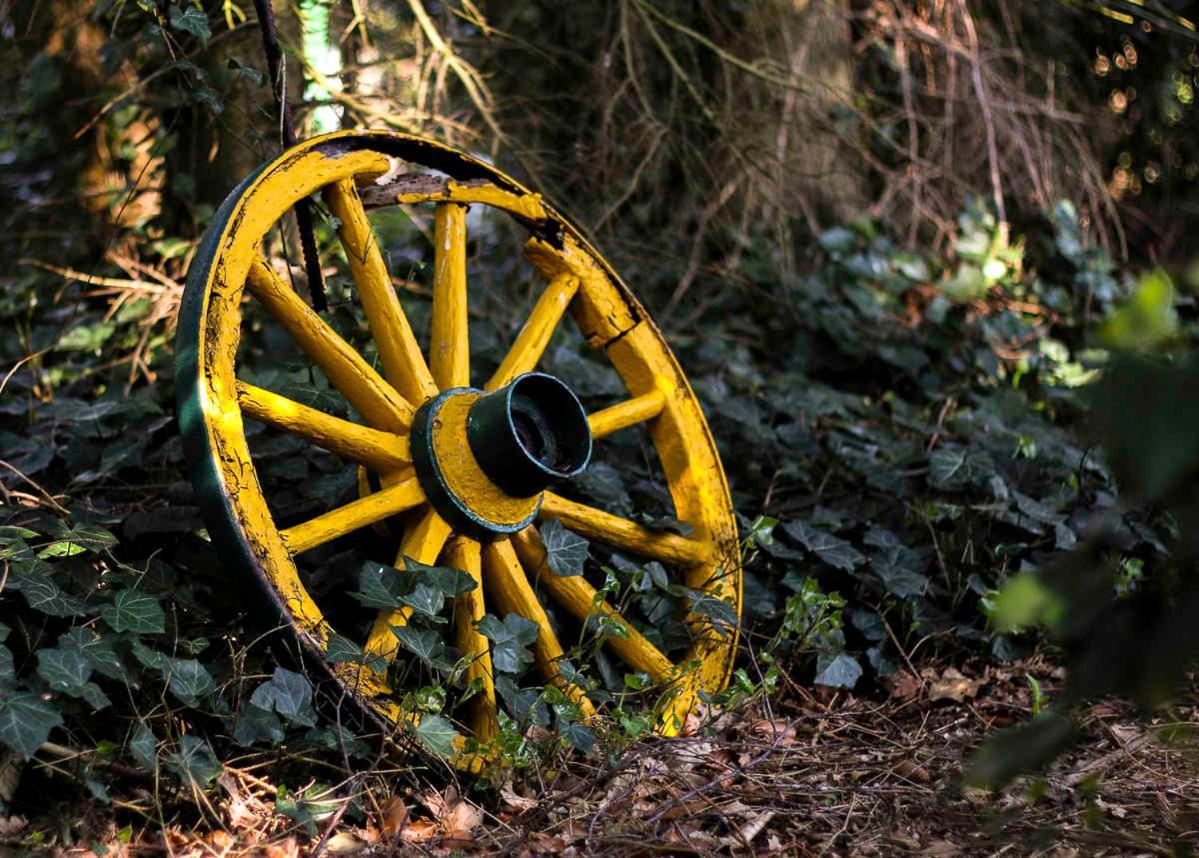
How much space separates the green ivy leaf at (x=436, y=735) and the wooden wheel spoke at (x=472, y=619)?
13 cm

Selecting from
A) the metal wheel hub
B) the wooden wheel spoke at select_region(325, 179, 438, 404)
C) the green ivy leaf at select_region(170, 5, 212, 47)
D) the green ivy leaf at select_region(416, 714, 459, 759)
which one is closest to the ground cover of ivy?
the green ivy leaf at select_region(416, 714, 459, 759)

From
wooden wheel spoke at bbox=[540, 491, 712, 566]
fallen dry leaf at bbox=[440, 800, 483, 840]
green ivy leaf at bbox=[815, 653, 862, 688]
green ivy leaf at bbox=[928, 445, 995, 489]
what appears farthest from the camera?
green ivy leaf at bbox=[928, 445, 995, 489]

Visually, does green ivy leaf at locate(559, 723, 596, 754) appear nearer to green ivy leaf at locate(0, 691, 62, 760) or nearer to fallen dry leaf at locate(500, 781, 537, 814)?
fallen dry leaf at locate(500, 781, 537, 814)

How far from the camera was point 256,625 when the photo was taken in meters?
1.75

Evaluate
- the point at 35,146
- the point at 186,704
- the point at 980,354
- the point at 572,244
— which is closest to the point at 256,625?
the point at 186,704

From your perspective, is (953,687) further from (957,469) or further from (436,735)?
(436,735)

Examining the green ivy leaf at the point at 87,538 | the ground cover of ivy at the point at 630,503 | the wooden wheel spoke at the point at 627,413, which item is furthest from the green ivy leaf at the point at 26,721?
the wooden wheel spoke at the point at 627,413

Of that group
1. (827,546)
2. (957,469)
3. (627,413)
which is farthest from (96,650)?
(957,469)

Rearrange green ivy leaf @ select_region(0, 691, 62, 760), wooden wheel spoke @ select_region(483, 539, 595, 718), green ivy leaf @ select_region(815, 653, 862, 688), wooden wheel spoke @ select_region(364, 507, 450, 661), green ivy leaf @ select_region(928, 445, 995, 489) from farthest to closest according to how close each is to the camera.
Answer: green ivy leaf @ select_region(928, 445, 995, 489) < green ivy leaf @ select_region(815, 653, 862, 688) < wooden wheel spoke @ select_region(483, 539, 595, 718) < wooden wheel spoke @ select_region(364, 507, 450, 661) < green ivy leaf @ select_region(0, 691, 62, 760)

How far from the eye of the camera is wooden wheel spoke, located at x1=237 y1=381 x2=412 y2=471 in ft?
5.90

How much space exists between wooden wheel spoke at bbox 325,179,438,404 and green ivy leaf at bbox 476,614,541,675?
41cm

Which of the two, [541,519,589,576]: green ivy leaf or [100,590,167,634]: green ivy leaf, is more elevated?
[100,590,167,634]: green ivy leaf

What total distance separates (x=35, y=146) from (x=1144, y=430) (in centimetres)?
413

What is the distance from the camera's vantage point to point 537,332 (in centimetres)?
225
